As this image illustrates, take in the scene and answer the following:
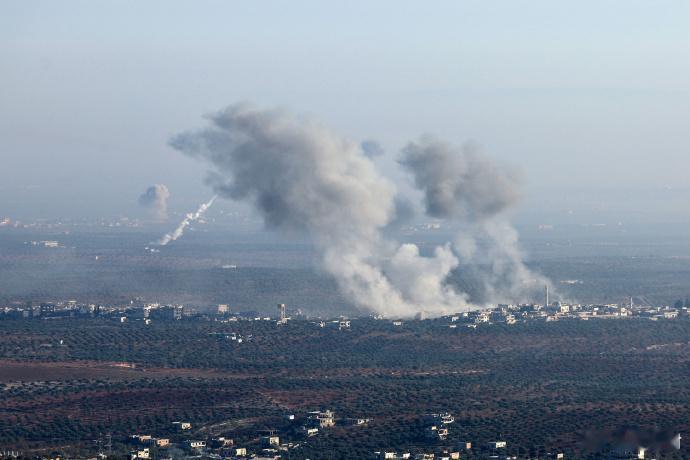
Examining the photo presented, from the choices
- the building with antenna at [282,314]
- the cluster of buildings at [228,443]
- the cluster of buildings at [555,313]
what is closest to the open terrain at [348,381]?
the cluster of buildings at [228,443]

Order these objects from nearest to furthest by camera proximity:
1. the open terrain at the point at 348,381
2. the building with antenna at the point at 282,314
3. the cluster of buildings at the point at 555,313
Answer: the open terrain at the point at 348,381 < the building with antenna at the point at 282,314 < the cluster of buildings at the point at 555,313

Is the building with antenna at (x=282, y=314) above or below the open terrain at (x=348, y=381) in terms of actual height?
above

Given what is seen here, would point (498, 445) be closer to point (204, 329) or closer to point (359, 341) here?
point (359, 341)

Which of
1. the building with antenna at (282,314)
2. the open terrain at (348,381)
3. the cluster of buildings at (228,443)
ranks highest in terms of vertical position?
the building with antenna at (282,314)

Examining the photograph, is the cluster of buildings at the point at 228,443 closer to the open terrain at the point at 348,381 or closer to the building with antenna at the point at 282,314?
the open terrain at the point at 348,381

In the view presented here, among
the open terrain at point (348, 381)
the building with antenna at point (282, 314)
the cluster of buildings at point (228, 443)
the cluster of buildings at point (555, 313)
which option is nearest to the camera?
the cluster of buildings at point (228, 443)

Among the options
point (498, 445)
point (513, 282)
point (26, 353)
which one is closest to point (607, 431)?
point (498, 445)

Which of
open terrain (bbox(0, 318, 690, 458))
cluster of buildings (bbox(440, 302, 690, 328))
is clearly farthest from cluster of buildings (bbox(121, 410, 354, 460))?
cluster of buildings (bbox(440, 302, 690, 328))

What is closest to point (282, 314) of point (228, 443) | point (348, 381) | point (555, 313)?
point (555, 313)

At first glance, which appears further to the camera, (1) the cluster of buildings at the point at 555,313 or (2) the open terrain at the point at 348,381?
(1) the cluster of buildings at the point at 555,313

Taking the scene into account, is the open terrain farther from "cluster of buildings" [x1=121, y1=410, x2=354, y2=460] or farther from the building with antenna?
the building with antenna

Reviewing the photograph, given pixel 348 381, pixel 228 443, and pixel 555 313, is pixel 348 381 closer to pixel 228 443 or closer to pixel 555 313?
pixel 228 443
